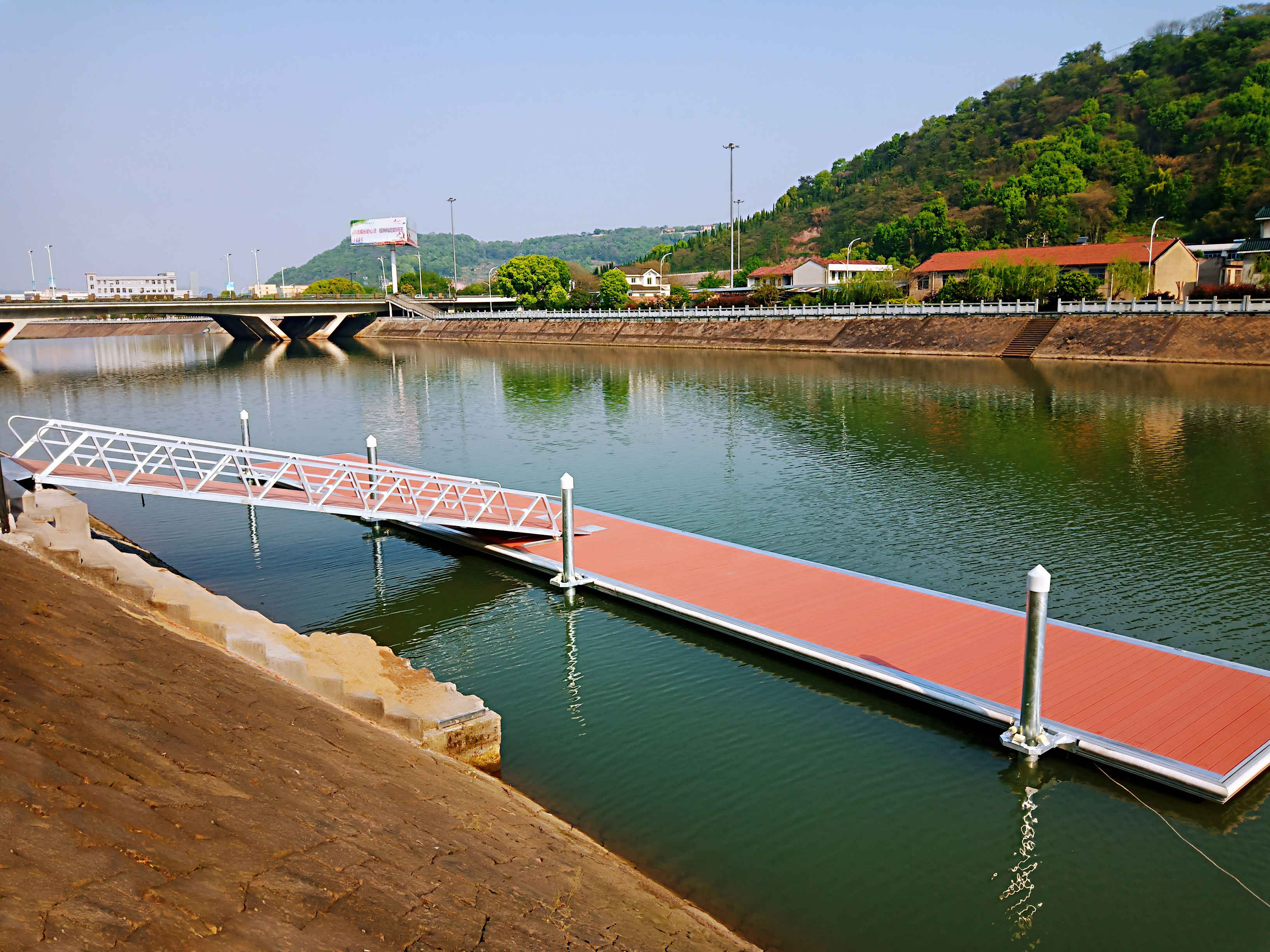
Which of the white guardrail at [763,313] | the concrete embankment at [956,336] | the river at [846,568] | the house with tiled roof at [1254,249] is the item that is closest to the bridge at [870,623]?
the river at [846,568]

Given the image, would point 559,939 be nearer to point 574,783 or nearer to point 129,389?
point 574,783

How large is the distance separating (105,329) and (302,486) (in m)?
156

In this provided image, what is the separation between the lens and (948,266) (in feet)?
289

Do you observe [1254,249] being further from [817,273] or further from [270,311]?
[270,311]

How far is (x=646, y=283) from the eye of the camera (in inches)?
6196

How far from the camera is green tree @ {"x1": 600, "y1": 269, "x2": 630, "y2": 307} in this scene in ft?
390

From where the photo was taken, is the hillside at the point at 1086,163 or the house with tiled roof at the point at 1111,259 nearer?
the house with tiled roof at the point at 1111,259

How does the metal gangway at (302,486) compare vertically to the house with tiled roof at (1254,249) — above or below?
below

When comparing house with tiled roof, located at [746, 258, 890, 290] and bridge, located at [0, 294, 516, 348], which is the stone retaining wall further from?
house with tiled roof, located at [746, 258, 890, 290]

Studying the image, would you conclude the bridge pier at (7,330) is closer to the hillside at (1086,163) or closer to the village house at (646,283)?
the village house at (646,283)

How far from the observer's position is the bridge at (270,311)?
7856cm

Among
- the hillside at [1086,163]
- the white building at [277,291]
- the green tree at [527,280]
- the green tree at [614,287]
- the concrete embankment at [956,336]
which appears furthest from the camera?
the white building at [277,291]

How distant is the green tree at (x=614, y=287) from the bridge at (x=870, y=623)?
100603mm

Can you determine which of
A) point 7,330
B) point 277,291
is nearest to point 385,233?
point 7,330
